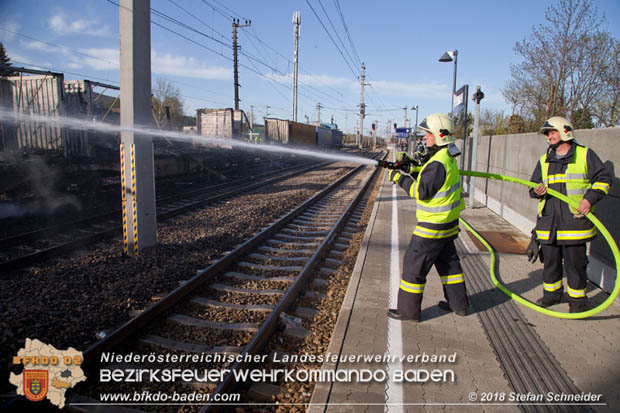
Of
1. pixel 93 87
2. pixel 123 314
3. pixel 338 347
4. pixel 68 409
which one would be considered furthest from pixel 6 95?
pixel 338 347

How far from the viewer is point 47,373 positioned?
319 cm

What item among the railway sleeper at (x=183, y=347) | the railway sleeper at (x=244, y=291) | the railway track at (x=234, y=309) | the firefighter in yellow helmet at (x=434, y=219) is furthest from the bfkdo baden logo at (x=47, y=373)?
the firefighter in yellow helmet at (x=434, y=219)

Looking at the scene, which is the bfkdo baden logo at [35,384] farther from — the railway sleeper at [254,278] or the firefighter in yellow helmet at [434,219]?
the firefighter in yellow helmet at [434,219]

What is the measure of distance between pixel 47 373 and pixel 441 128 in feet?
14.3

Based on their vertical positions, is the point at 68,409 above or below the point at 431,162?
below

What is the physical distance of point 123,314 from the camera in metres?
4.29

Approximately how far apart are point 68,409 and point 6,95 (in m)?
12.6

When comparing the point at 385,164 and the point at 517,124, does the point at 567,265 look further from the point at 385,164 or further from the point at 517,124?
the point at 517,124

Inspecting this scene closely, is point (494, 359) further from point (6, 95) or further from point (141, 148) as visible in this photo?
point (6, 95)

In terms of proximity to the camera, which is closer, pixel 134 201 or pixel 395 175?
pixel 395 175

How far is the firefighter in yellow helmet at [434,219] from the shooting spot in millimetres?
3750

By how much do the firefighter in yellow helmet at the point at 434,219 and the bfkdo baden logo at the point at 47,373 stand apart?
318cm

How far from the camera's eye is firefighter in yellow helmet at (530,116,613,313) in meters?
4.07

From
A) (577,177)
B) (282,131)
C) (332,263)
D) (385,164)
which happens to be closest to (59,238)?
(332,263)
